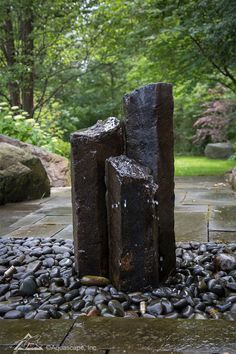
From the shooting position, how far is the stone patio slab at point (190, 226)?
3.60 metres

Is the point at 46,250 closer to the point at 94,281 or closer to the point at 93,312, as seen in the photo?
the point at 94,281

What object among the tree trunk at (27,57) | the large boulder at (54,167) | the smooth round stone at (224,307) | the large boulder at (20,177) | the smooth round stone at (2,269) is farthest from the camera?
the tree trunk at (27,57)

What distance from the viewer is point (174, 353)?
162 centimetres

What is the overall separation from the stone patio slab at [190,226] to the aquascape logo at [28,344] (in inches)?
76.3

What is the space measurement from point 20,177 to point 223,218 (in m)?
2.93

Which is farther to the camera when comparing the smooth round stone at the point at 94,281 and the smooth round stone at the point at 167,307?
the smooth round stone at the point at 94,281

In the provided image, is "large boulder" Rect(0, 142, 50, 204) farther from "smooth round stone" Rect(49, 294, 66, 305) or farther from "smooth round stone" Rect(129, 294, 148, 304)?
"smooth round stone" Rect(129, 294, 148, 304)

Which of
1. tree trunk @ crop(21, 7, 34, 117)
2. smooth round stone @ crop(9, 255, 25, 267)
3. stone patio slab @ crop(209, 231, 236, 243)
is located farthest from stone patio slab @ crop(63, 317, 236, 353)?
tree trunk @ crop(21, 7, 34, 117)

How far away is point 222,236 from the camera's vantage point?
358cm

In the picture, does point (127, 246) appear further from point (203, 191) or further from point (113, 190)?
point (203, 191)

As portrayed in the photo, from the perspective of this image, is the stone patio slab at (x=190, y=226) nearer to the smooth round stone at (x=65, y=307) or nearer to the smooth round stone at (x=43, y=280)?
the smooth round stone at (x=43, y=280)

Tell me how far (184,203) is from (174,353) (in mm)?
3887

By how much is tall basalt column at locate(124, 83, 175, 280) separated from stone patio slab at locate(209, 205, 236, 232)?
1.33m

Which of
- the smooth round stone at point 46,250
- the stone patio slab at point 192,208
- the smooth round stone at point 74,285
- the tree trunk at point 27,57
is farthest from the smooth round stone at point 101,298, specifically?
the tree trunk at point 27,57
